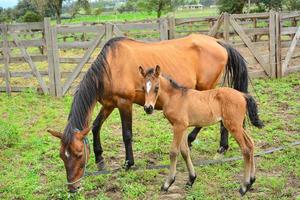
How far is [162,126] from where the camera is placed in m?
7.62

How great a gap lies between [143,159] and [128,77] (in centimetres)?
132

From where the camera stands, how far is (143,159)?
6.01m

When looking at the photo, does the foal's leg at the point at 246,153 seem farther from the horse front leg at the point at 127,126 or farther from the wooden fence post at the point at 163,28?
the wooden fence post at the point at 163,28

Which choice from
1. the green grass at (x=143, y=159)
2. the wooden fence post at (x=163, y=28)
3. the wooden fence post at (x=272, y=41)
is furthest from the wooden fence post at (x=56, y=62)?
the wooden fence post at (x=272, y=41)

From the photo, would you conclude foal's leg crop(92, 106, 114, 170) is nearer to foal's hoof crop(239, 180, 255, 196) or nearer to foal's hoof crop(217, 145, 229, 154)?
foal's hoof crop(217, 145, 229, 154)

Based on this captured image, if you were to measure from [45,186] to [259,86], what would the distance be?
663 centimetres

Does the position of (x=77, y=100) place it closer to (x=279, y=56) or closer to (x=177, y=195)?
(x=177, y=195)

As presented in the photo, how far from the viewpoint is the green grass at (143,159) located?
487 cm

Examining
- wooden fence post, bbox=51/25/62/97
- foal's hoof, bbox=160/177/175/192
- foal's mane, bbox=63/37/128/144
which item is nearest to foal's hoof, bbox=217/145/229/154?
foal's hoof, bbox=160/177/175/192

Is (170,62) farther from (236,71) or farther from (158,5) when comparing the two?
(158,5)

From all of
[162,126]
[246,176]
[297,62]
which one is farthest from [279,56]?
[246,176]

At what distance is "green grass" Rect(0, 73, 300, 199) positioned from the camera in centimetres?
487

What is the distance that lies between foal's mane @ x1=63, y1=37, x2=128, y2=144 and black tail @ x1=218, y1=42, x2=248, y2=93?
1802 mm

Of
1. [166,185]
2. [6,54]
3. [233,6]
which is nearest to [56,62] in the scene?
[6,54]
